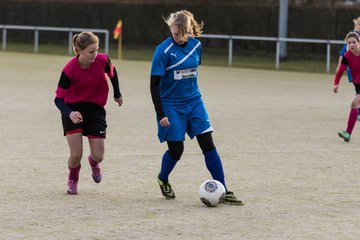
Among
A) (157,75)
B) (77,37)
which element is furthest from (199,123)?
(77,37)

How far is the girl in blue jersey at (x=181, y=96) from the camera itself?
823cm

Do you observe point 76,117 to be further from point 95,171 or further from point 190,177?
point 190,177

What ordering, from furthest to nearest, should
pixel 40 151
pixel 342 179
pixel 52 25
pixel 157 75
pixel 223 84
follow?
pixel 52 25 < pixel 223 84 < pixel 40 151 < pixel 342 179 < pixel 157 75

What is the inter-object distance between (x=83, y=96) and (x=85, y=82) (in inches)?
5.4

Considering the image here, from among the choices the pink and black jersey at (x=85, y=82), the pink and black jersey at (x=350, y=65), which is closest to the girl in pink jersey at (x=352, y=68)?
the pink and black jersey at (x=350, y=65)

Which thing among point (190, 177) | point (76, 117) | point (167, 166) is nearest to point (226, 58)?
point (190, 177)

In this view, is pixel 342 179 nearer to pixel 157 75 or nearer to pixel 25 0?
pixel 157 75

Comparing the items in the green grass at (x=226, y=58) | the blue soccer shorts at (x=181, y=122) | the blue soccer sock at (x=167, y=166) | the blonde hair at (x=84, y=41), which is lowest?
the green grass at (x=226, y=58)

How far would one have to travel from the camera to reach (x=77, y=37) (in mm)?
8406

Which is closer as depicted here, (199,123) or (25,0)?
(199,123)

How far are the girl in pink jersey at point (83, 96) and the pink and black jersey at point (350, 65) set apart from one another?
5.23m

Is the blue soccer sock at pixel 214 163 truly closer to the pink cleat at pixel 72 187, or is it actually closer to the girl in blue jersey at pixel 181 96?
the girl in blue jersey at pixel 181 96

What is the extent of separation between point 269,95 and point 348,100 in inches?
63.8

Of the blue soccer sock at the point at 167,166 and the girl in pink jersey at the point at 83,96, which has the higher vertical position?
the girl in pink jersey at the point at 83,96
